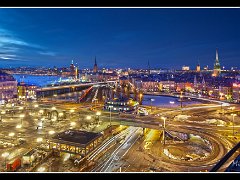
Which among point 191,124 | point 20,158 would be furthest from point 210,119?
point 20,158

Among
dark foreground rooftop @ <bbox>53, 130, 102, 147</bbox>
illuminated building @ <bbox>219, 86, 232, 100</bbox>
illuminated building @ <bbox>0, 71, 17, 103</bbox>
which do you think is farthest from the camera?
illuminated building @ <bbox>219, 86, 232, 100</bbox>

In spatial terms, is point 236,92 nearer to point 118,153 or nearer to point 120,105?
point 120,105

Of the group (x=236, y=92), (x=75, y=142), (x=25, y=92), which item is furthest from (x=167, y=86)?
(x=75, y=142)

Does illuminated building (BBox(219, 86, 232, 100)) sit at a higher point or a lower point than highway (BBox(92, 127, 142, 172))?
higher

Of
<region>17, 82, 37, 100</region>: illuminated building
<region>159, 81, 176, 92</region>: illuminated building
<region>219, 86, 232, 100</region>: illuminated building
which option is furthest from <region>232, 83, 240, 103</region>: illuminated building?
<region>17, 82, 37, 100</region>: illuminated building

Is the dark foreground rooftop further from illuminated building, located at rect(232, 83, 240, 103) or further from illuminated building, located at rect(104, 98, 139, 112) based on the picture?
illuminated building, located at rect(232, 83, 240, 103)

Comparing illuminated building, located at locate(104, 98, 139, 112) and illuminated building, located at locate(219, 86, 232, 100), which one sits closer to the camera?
illuminated building, located at locate(104, 98, 139, 112)

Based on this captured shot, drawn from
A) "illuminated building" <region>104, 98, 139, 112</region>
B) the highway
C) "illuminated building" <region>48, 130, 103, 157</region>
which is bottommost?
the highway

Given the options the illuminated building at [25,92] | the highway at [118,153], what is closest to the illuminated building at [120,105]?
the highway at [118,153]
